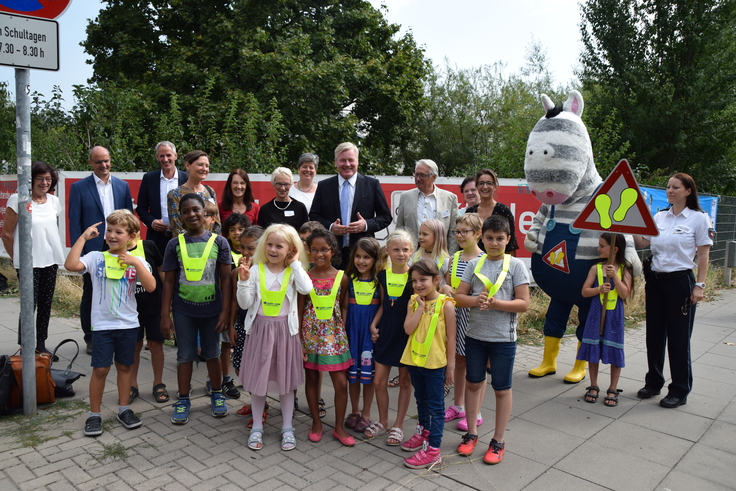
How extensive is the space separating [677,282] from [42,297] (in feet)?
19.2

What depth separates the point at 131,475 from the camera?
10.6 feet

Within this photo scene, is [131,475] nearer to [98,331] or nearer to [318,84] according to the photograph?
[98,331]

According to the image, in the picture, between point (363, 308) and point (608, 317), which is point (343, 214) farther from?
point (608, 317)

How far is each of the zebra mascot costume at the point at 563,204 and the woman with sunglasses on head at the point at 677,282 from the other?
236 mm

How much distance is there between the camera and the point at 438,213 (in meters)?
5.06

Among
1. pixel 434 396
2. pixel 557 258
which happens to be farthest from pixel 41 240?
pixel 557 258

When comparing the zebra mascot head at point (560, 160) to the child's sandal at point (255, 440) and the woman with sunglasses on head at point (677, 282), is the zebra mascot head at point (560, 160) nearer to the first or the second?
the woman with sunglasses on head at point (677, 282)

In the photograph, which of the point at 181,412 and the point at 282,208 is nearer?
the point at 181,412

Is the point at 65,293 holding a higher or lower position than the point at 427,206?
lower

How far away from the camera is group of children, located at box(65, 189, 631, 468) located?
3.50 meters

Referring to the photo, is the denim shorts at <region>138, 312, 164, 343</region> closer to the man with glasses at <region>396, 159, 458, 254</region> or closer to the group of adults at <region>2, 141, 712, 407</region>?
the group of adults at <region>2, 141, 712, 407</region>

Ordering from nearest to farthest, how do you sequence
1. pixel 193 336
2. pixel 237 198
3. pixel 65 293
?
pixel 193 336, pixel 237 198, pixel 65 293

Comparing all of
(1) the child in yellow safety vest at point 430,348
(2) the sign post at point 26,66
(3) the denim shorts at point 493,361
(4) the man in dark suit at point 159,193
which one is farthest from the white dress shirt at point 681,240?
(2) the sign post at point 26,66

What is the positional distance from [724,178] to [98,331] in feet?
64.0
